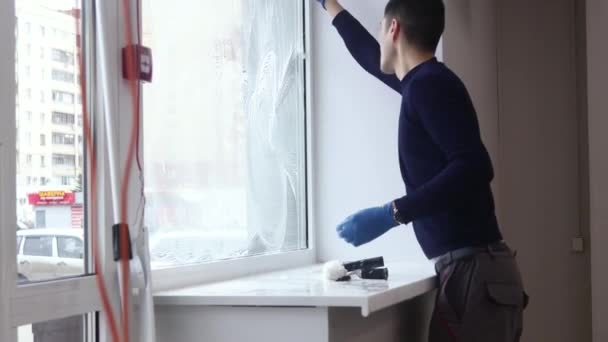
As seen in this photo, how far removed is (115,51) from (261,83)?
0.70 meters

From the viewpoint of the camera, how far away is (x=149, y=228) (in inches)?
65.4

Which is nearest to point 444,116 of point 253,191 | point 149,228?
point 253,191

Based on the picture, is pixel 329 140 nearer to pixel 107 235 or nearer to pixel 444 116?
pixel 444 116

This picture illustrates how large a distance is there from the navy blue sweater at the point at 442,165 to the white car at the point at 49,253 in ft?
2.55

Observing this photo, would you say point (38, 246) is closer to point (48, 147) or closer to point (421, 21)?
point (48, 147)

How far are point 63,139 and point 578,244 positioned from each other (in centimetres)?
289

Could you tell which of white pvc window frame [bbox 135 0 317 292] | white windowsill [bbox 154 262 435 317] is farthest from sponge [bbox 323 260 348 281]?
white pvc window frame [bbox 135 0 317 292]

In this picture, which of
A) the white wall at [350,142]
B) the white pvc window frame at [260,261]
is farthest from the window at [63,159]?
the white wall at [350,142]

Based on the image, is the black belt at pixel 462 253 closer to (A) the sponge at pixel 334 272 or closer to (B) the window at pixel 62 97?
(A) the sponge at pixel 334 272

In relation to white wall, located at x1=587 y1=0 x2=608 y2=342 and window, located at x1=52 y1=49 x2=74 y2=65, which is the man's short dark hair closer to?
window, located at x1=52 y1=49 x2=74 y2=65

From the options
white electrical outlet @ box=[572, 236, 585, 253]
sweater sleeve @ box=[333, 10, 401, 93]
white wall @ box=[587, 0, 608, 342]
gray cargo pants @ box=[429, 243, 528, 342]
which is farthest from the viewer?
white electrical outlet @ box=[572, 236, 585, 253]

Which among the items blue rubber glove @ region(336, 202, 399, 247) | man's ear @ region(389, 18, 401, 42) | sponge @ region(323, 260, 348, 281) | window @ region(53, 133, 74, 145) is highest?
man's ear @ region(389, 18, 401, 42)

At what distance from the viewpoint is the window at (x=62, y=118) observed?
4.61 feet

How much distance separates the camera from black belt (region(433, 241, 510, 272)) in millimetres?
1830
